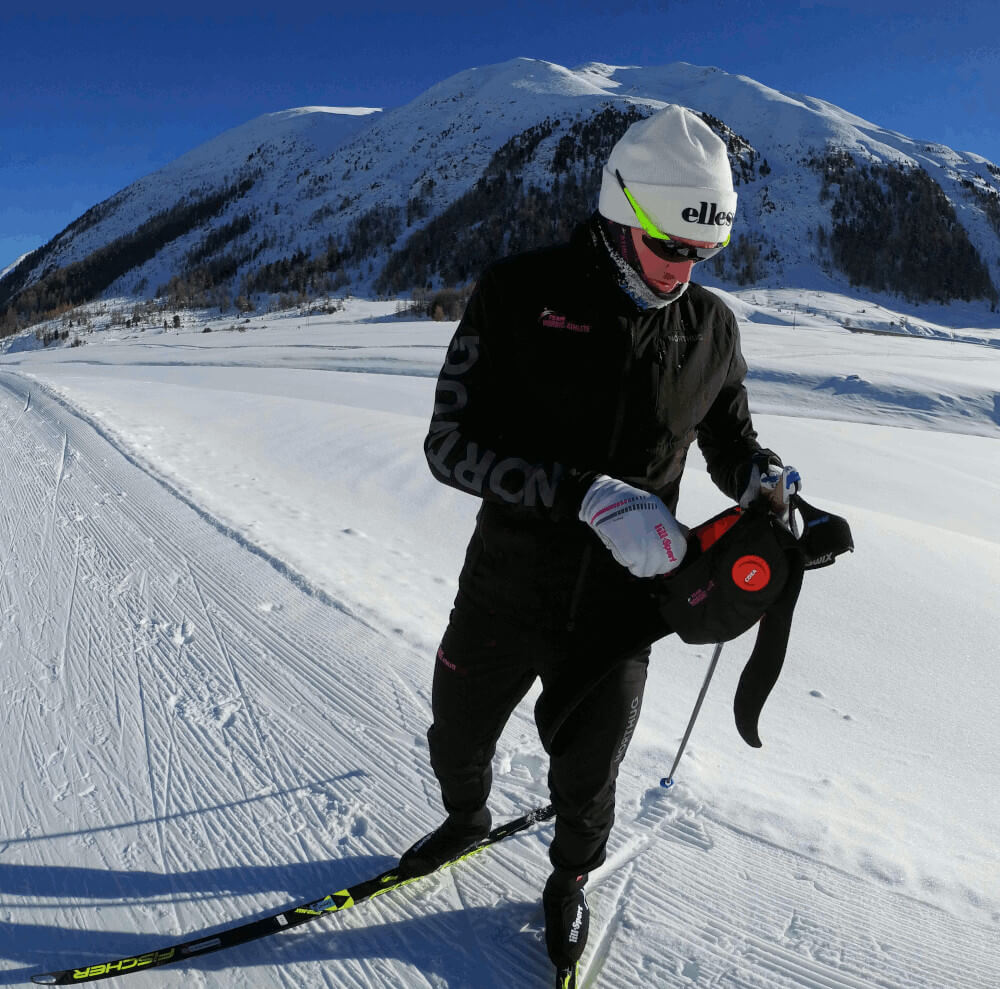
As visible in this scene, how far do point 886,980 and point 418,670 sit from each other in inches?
74.4

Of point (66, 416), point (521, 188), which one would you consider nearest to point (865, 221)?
point (521, 188)

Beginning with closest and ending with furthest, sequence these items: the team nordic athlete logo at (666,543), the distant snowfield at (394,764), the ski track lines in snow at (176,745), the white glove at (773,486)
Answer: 1. the team nordic athlete logo at (666,543)
2. the white glove at (773,486)
3. the distant snowfield at (394,764)
4. the ski track lines in snow at (176,745)

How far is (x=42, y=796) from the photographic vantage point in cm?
226

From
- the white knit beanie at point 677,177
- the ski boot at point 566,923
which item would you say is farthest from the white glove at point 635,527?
the ski boot at point 566,923

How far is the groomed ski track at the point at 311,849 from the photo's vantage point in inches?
70.8

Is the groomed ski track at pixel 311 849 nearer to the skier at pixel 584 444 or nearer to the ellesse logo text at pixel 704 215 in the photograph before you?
the skier at pixel 584 444

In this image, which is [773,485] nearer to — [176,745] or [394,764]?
[394,764]

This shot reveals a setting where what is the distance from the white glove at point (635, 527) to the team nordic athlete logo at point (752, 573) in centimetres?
13

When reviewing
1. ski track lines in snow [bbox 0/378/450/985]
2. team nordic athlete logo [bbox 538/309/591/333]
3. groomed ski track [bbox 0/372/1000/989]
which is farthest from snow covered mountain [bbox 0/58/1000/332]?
team nordic athlete logo [bbox 538/309/591/333]

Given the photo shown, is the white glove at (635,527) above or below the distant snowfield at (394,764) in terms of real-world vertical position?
above

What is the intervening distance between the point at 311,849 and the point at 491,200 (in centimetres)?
6820

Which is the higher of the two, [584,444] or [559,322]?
[559,322]

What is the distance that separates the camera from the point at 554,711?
1.66 meters

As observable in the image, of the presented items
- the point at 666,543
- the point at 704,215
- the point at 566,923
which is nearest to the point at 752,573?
the point at 666,543
